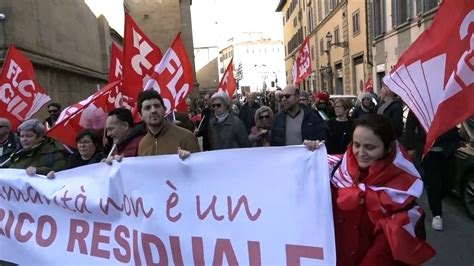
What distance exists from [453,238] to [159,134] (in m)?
3.54

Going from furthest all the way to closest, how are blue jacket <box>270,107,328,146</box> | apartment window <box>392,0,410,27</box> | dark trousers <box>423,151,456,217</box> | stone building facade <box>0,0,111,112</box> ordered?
apartment window <box>392,0,410,27</box>, stone building facade <box>0,0,111,112</box>, dark trousers <box>423,151,456,217</box>, blue jacket <box>270,107,328,146</box>

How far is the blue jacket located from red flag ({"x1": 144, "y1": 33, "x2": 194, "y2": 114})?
3.80 ft

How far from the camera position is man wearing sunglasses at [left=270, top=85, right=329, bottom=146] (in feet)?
19.2

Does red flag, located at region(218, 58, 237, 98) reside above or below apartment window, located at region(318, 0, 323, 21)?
below

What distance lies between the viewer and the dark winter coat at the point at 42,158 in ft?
15.5

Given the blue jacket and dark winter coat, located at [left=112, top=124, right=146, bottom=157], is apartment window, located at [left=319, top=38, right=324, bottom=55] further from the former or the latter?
dark winter coat, located at [left=112, top=124, right=146, bottom=157]

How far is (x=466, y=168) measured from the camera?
6609mm

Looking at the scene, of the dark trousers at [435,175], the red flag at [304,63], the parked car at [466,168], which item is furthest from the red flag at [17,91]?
the red flag at [304,63]

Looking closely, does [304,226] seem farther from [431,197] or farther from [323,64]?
[323,64]

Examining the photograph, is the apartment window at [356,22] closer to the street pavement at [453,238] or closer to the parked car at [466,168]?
the street pavement at [453,238]

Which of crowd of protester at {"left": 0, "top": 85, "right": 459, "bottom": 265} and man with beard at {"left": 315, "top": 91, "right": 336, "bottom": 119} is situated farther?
man with beard at {"left": 315, "top": 91, "right": 336, "bottom": 119}

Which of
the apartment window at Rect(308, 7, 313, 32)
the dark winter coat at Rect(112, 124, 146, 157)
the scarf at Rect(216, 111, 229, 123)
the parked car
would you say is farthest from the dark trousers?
the apartment window at Rect(308, 7, 313, 32)

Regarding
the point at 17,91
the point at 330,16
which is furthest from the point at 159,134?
the point at 330,16

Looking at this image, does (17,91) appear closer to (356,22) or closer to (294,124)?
(294,124)
